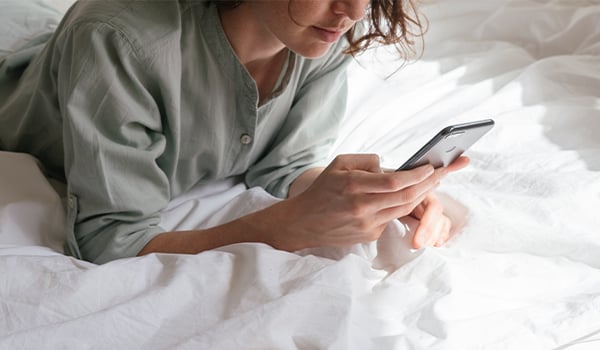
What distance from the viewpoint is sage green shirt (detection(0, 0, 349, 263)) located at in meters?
0.93

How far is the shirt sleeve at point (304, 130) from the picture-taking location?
1193mm

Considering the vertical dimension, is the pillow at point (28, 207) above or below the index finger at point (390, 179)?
below

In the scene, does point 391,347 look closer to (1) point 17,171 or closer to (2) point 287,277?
(2) point 287,277

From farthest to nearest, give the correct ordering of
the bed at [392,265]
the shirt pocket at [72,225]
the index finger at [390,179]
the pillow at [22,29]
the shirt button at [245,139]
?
the pillow at [22,29] → the shirt button at [245,139] → the shirt pocket at [72,225] → the index finger at [390,179] → the bed at [392,265]

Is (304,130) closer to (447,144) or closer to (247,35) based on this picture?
(247,35)

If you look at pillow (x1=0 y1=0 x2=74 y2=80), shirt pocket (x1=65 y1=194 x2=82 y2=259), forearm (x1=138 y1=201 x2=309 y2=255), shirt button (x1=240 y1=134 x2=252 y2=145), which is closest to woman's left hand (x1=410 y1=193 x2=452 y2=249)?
forearm (x1=138 y1=201 x2=309 y2=255)

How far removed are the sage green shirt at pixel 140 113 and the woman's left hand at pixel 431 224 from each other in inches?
9.9

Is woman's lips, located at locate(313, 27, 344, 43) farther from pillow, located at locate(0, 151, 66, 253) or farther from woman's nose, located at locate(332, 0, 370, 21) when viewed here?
pillow, located at locate(0, 151, 66, 253)

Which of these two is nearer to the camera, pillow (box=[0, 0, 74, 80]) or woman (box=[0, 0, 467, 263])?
woman (box=[0, 0, 467, 263])

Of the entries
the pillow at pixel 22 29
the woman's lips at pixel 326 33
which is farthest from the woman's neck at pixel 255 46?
the pillow at pixel 22 29

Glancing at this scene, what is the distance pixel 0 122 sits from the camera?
1.16 m

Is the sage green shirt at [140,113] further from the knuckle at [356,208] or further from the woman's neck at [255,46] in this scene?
the knuckle at [356,208]

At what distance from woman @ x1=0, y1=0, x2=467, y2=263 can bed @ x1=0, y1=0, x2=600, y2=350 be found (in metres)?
0.05

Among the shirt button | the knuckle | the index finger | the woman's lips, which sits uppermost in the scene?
the woman's lips
